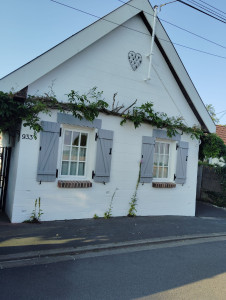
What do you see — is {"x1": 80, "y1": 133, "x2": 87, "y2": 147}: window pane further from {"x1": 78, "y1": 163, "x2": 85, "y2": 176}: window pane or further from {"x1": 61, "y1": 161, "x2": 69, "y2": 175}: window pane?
{"x1": 61, "y1": 161, "x2": 69, "y2": 175}: window pane

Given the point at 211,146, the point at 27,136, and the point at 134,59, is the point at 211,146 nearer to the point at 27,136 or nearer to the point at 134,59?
the point at 134,59

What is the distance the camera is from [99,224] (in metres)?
7.02

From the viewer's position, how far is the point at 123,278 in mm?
4137

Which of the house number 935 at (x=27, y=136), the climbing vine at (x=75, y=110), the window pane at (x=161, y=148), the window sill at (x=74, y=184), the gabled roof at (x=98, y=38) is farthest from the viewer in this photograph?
the window pane at (x=161, y=148)

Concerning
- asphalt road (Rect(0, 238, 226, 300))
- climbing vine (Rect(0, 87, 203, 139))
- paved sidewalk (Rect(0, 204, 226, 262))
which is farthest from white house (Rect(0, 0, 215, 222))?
asphalt road (Rect(0, 238, 226, 300))

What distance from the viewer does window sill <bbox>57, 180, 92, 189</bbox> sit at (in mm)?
6970

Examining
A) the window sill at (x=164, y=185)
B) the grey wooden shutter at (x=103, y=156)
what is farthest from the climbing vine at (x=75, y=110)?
the window sill at (x=164, y=185)

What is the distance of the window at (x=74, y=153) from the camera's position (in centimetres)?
732

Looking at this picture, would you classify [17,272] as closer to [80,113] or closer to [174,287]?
[174,287]

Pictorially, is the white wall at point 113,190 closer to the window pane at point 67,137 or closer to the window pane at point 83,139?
the window pane at point 83,139

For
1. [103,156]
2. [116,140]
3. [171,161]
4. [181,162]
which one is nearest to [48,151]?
[103,156]

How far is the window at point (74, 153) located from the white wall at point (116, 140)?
24 centimetres

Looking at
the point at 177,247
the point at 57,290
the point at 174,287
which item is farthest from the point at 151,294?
the point at 177,247

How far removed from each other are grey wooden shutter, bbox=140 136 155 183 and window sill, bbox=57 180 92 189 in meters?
1.89
